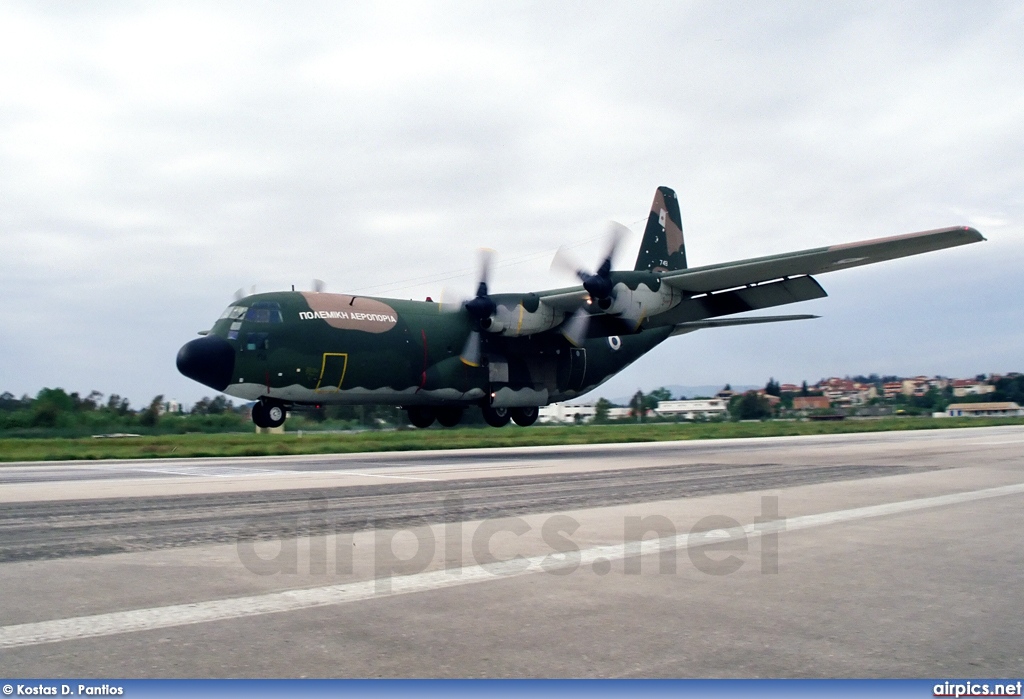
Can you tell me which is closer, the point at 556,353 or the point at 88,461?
the point at 88,461

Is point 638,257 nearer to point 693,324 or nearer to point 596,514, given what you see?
point 693,324

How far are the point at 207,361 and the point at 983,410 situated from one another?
107 m

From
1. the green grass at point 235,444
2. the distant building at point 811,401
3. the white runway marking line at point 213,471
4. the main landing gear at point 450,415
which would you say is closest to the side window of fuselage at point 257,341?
the green grass at point 235,444

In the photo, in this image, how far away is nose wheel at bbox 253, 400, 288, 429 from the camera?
83.3ft

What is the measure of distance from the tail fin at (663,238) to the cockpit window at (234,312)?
55.6 ft

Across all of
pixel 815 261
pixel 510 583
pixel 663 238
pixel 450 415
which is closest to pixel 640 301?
pixel 815 261

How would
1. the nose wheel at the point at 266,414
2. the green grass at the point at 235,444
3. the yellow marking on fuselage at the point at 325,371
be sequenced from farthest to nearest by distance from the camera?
the green grass at the point at 235,444 < the yellow marking on fuselage at the point at 325,371 < the nose wheel at the point at 266,414

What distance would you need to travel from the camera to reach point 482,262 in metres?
30.0

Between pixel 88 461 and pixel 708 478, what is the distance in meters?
18.0

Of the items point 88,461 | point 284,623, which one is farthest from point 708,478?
point 88,461

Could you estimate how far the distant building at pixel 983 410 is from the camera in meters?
98.6

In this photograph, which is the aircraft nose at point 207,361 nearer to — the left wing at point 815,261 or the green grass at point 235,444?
the green grass at point 235,444

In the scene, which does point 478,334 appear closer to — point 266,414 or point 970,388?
point 266,414

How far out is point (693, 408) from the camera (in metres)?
104
